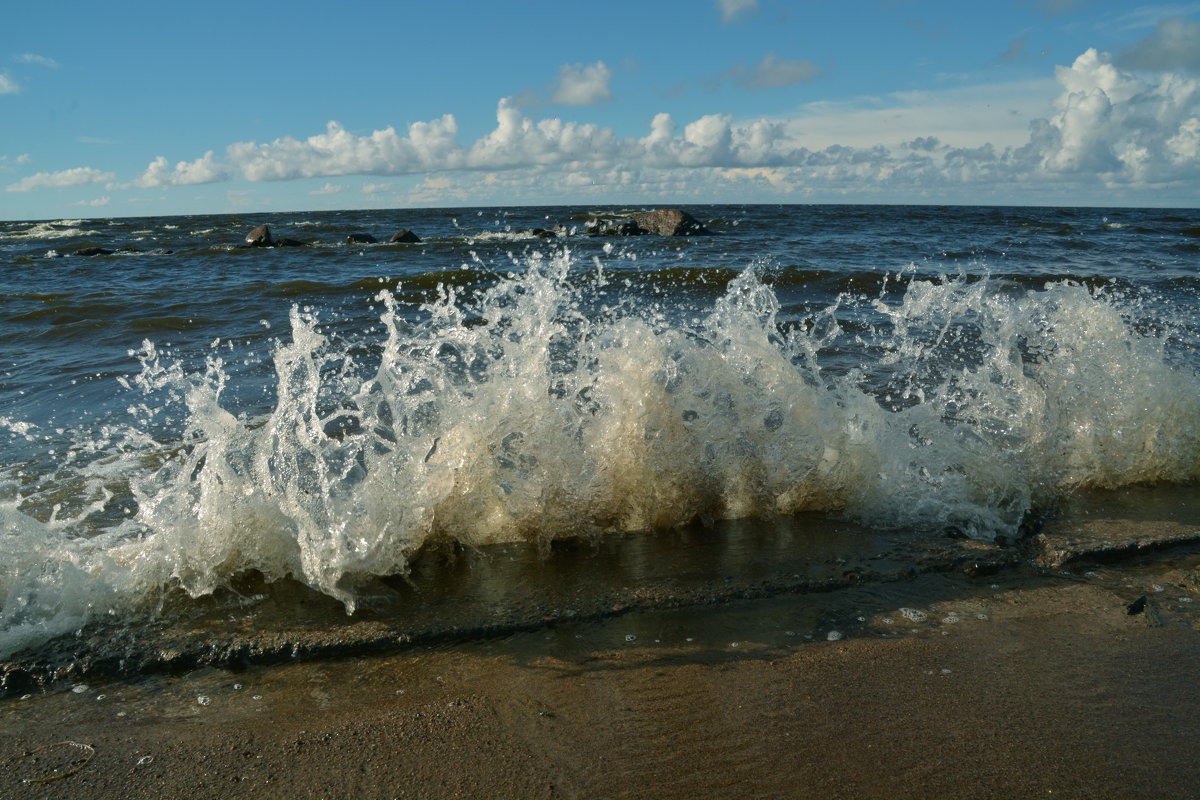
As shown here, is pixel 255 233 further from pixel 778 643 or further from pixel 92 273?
pixel 778 643

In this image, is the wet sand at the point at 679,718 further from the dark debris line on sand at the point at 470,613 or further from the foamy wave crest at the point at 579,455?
the foamy wave crest at the point at 579,455

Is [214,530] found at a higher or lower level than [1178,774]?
higher

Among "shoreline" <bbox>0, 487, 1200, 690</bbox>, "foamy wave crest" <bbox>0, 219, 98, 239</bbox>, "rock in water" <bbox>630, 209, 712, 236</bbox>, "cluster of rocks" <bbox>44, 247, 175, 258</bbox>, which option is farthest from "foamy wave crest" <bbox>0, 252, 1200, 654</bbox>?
"foamy wave crest" <bbox>0, 219, 98, 239</bbox>

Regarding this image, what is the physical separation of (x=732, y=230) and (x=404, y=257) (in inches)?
456

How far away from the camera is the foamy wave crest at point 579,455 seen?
10.2ft

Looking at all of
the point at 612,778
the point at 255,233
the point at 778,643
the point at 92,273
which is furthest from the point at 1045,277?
the point at 255,233

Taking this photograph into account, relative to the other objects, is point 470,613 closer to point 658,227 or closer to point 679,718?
point 679,718

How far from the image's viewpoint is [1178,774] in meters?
2.03

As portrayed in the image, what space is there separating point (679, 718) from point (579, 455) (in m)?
1.52

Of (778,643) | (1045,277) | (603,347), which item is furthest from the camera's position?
(1045,277)

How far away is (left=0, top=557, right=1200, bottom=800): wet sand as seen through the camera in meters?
2.04

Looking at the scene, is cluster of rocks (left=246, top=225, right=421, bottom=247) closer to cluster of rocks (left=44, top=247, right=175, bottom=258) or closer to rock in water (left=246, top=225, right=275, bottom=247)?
rock in water (left=246, top=225, right=275, bottom=247)

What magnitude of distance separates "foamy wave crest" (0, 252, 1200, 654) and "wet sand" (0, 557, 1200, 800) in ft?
1.97

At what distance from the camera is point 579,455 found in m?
3.64
